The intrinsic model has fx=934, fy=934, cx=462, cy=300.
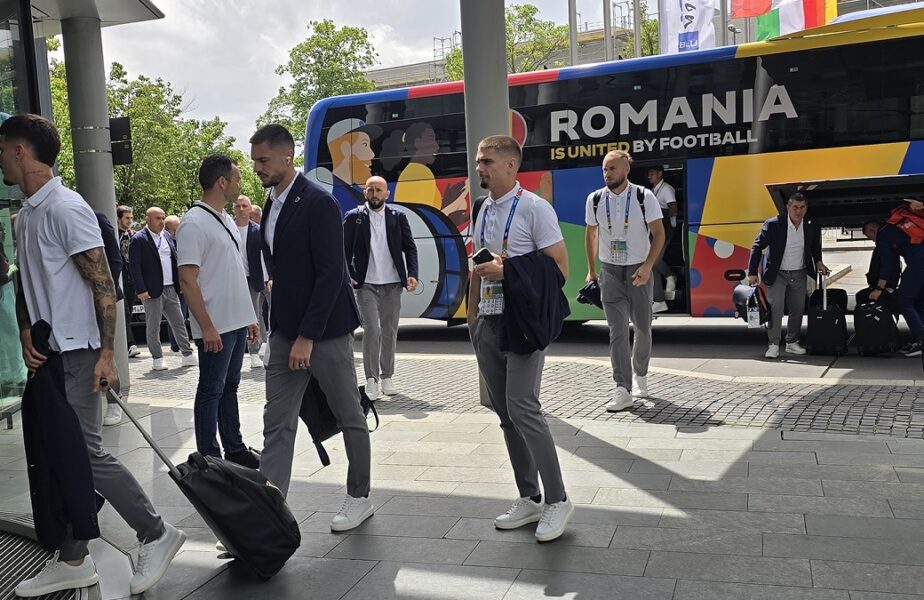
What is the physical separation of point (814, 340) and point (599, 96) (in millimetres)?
4158

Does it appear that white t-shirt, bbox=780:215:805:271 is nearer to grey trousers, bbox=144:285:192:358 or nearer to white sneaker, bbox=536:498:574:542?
white sneaker, bbox=536:498:574:542

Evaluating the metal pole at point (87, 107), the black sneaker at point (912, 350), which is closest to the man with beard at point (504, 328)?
the metal pole at point (87, 107)

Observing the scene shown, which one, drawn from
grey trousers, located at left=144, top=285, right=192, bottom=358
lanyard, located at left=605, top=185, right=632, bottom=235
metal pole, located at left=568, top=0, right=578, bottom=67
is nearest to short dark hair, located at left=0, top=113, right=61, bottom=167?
lanyard, located at left=605, top=185, right=632, bottom=235

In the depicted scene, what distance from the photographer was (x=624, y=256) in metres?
7.34

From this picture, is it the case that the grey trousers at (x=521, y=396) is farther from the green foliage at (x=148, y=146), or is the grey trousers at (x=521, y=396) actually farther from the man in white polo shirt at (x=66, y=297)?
the green foliage at (x=148, y=146)

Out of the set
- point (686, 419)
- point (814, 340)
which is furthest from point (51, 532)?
point (814, 340)

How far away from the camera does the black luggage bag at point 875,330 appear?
990 cm

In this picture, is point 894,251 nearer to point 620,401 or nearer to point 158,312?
point 620,401

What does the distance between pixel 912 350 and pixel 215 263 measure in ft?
25.8

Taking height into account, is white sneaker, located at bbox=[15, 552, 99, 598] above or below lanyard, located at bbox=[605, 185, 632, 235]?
below

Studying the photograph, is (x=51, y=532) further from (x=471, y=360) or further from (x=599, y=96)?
(x=599, y=96)

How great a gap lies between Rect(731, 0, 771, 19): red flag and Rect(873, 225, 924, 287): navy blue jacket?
10.4 meters

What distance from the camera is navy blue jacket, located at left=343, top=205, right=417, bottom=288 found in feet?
27.2

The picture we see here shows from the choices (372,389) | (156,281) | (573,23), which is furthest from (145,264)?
(573,23)
